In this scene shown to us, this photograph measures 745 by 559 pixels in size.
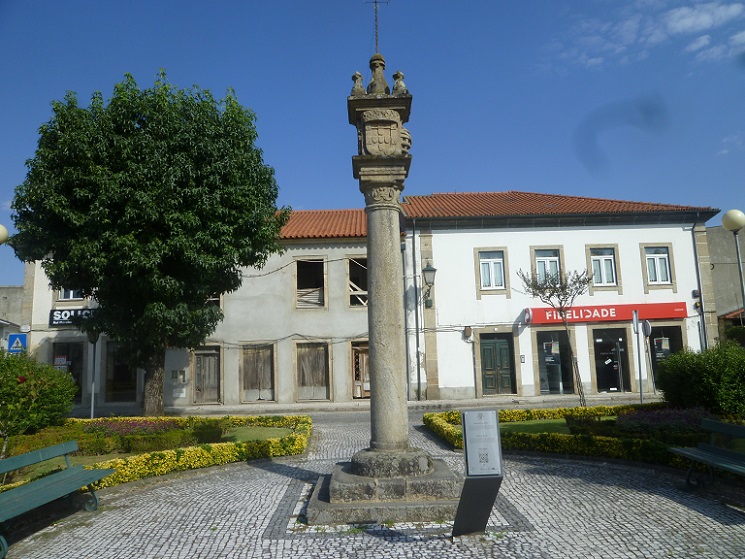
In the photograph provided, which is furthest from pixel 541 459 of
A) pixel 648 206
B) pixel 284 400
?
pixel 648 206

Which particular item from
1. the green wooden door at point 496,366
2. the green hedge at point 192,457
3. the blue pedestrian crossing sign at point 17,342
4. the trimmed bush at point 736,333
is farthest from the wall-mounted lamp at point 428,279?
the blue pedestrian crossing sign at point 17,342

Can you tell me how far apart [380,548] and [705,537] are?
9.97 feet

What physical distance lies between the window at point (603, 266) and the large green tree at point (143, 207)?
13464 mm

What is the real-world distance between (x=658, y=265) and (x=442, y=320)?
29.0ft

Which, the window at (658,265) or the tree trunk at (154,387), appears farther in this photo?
the window at (658,265)

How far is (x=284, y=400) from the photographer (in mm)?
20734

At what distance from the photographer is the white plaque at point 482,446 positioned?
494cm

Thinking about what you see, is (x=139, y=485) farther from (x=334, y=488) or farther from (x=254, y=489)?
(x=334, y=488)

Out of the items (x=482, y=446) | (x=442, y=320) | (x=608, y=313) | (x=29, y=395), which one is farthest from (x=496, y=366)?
(x=482, y=446)

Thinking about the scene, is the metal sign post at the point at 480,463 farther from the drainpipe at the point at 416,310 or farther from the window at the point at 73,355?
the window at the point at 73,355

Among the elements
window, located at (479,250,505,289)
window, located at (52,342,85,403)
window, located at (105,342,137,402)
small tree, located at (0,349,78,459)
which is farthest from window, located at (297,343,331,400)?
small tree, located at (0,349,78,459)

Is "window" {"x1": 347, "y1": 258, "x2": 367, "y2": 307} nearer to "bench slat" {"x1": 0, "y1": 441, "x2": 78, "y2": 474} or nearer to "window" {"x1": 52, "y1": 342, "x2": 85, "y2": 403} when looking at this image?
"window" {"x1": 52, "y1": 342, "x2": 85, "y2": 403}

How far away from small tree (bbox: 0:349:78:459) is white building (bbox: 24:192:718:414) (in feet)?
26.9

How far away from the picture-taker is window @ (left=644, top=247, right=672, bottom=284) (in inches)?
869
